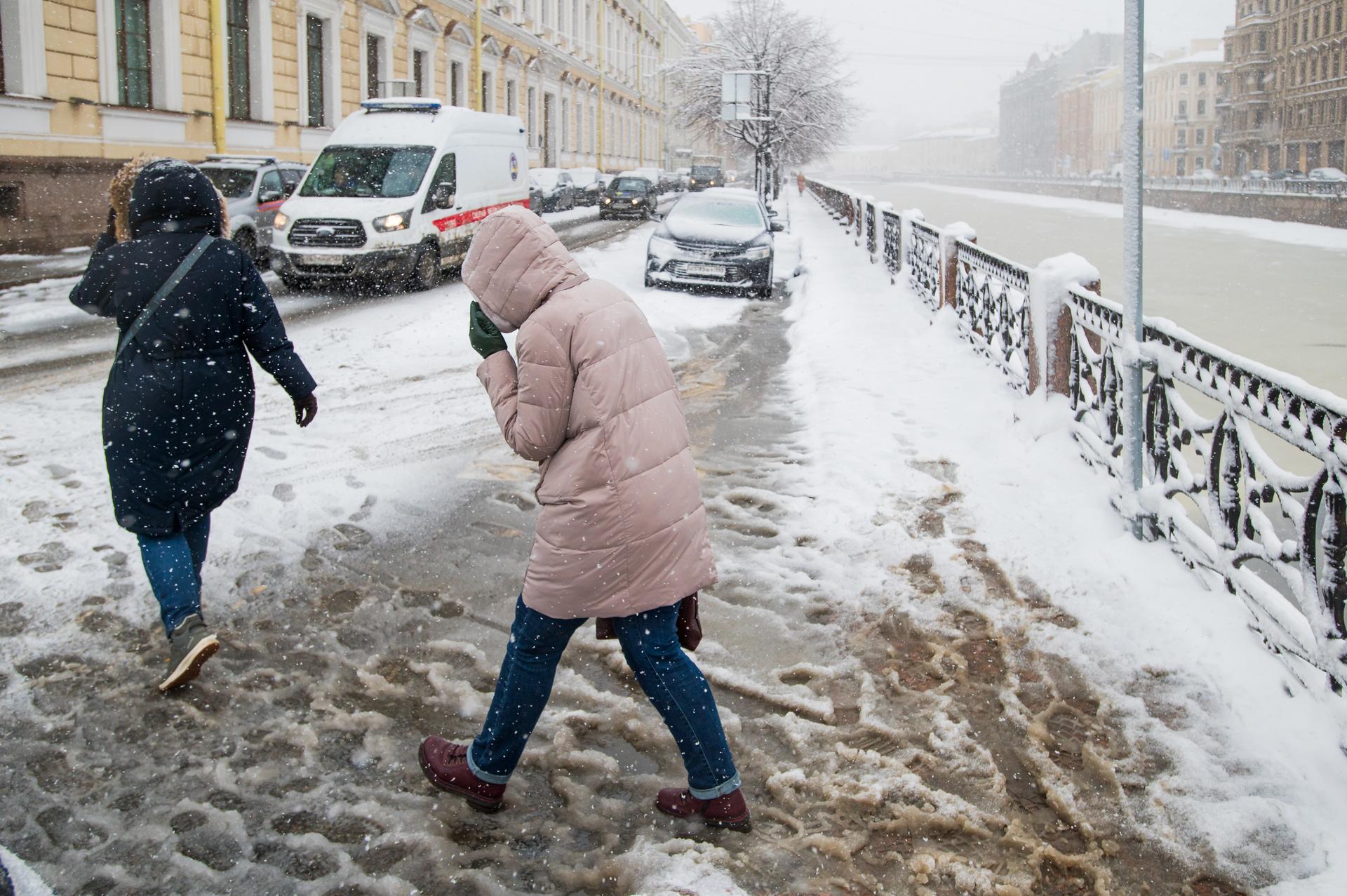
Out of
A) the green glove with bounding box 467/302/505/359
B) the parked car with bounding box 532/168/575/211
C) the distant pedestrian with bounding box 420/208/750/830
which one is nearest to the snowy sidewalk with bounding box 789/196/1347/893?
the distant pedestrian with bounding box 420/208/750/830

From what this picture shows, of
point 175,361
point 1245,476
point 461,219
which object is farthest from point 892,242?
point 175,361

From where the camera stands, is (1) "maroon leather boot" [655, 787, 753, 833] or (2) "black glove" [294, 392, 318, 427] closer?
(1) "maroon leather boot" [655, 787, 753, 833]

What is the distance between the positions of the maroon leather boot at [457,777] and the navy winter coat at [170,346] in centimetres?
121

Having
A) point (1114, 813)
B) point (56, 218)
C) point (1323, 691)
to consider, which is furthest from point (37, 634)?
point (56, 218)

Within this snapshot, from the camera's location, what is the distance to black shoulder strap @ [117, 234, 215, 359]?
3451 mm

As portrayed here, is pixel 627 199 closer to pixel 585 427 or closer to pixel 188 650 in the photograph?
pixel 188 650

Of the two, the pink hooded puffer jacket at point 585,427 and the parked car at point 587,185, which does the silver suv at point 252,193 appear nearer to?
the pink hooded puffer jacket at point 585,427

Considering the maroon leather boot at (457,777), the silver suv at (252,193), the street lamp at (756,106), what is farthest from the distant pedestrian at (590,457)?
the street lamp at (756,106)

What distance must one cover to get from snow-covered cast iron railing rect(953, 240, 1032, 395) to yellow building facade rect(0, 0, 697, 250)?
41.7 feet

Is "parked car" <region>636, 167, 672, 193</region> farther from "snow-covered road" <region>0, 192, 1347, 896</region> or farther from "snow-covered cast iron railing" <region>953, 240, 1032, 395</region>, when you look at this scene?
"snow-covered road" <region>0, 192, 1347, 896</region>

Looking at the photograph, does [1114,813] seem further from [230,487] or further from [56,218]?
[56,218]

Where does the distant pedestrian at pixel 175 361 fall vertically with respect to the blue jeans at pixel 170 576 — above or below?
above

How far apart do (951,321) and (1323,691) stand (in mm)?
8191

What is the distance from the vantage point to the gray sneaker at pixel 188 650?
11.6 feet
